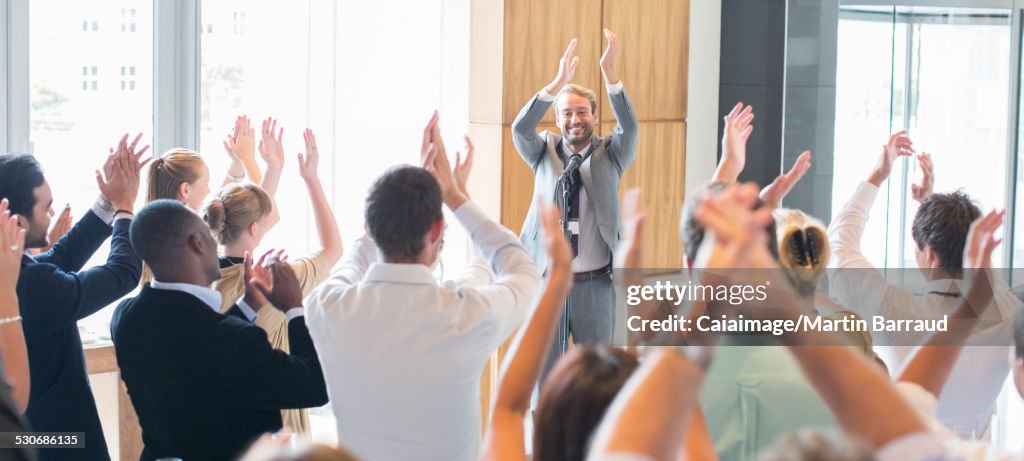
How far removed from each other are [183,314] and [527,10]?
2.94 m

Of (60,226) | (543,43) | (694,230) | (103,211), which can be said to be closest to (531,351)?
(694,230)

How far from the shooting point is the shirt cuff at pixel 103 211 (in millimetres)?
3125

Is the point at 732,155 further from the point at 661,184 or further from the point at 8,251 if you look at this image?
the point at 661,184

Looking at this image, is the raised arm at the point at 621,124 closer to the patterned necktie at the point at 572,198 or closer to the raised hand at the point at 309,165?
the patterned necktie at the point at 572,198

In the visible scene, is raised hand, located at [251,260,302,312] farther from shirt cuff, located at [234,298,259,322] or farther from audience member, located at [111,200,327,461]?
shirt cuff, located at [234,298,259,322]

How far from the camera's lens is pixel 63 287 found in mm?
2756

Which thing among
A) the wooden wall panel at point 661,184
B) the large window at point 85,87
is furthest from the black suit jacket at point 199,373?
the wooden wall panel at point 661,184

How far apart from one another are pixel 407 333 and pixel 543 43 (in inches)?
119

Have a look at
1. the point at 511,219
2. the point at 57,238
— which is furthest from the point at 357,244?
the point at 511,219

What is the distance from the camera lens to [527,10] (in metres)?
4.91

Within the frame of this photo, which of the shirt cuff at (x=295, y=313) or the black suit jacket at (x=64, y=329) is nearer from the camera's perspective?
the shirt cuff at (x=295, y=313)

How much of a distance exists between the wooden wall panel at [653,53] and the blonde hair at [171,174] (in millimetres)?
2363

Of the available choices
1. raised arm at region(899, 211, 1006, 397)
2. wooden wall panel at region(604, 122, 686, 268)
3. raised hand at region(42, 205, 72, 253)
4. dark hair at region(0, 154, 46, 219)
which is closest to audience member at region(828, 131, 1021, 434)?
raised arm at region(899, 211, 1006, 397)

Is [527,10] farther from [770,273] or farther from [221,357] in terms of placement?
[770,273]
